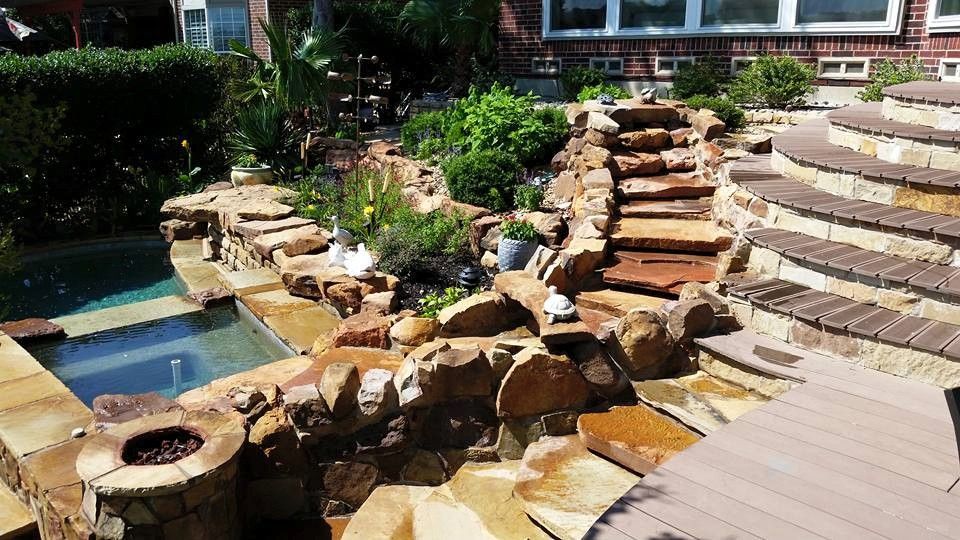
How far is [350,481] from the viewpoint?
4.02 m

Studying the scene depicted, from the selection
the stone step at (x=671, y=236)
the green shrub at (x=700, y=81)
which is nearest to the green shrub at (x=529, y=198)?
the stone step at (x=671, y=236)

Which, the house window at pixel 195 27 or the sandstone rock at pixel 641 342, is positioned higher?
the house window at pixel 195 27

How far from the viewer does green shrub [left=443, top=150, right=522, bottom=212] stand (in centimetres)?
682

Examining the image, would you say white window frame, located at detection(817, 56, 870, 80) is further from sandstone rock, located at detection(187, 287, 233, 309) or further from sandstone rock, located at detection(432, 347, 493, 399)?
sandstone rock, located at detection(187, 287, 233, 309)

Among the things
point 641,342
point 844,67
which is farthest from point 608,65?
point 641,342

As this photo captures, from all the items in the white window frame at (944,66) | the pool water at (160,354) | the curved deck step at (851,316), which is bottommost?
the pool water at (160,354)

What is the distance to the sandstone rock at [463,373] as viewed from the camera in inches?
156

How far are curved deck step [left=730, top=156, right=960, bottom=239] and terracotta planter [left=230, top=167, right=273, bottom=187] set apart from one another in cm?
619

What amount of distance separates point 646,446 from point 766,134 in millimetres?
4578

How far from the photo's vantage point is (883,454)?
3.05m

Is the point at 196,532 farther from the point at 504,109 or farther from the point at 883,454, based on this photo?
the point at 504,109

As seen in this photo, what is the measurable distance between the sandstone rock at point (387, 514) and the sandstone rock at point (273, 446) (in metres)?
0.44

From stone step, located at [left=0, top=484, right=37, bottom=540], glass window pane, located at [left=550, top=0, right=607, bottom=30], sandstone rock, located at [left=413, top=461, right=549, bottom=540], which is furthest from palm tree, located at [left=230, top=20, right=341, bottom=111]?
sandstone rock, located at [left=413, top=461, right=549, bottom=540]

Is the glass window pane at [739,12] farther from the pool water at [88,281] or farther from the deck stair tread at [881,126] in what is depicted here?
the pool water at [88,281]
